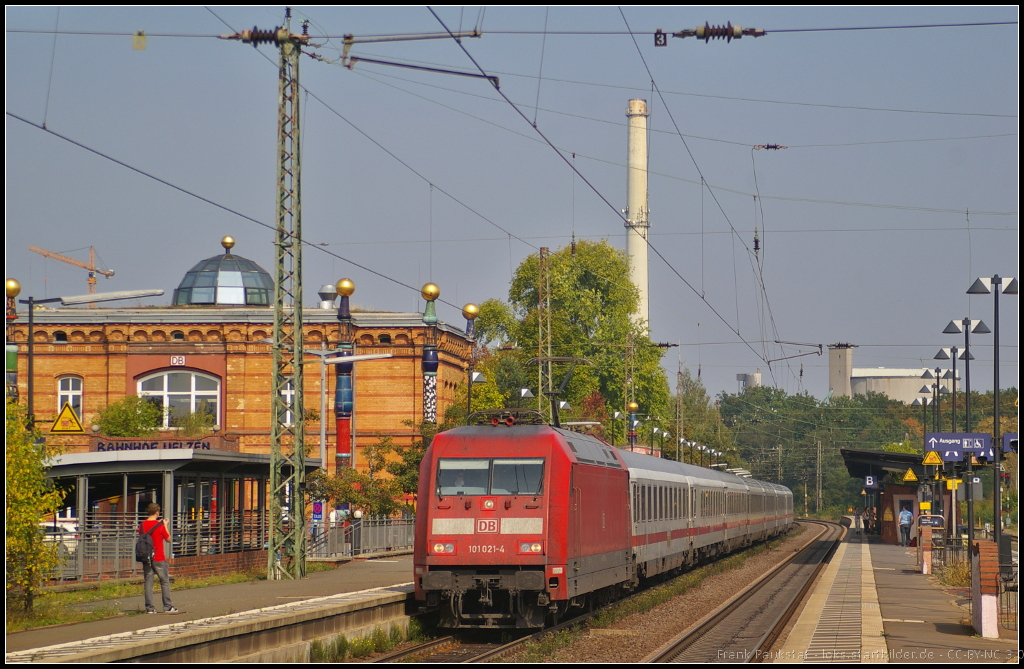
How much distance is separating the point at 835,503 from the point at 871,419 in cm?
995

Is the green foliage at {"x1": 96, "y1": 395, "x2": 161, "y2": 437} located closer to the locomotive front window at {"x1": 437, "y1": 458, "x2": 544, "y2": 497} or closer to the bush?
the bush

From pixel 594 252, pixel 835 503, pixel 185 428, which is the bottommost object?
pixel 835 503

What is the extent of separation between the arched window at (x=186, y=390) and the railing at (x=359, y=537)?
18.7 meters

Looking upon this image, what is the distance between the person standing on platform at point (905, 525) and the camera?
5022 centimetres

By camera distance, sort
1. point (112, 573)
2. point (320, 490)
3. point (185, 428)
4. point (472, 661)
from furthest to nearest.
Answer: point (185, 428) < point (320, 490) < point (112, 573) < point (472, 661)

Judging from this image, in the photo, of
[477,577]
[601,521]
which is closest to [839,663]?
[477,577]

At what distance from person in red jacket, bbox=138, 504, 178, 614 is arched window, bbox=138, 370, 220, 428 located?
3803 centimetres

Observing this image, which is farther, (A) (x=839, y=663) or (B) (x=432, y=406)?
(B) (x=432, y=406)

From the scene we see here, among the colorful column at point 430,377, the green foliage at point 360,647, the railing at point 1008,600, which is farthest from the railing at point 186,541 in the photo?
the colorful column at point 430,377

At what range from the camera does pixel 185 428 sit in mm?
49594

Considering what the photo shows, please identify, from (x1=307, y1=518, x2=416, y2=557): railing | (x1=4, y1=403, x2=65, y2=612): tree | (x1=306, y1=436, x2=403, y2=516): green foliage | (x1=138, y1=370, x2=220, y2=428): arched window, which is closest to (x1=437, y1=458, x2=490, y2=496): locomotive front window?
(x1=4, y1=403, x2=65, y2=612): tree

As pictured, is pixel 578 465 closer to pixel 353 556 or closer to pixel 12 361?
pixel 353 556

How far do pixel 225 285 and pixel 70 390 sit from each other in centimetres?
967

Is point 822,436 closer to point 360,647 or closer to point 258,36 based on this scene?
point 258,36
